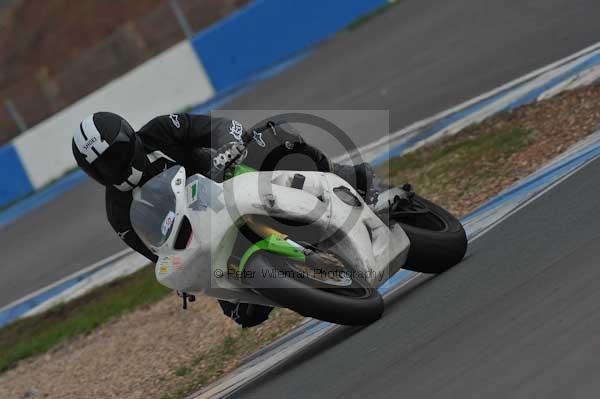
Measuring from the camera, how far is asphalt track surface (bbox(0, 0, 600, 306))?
36.3 ft

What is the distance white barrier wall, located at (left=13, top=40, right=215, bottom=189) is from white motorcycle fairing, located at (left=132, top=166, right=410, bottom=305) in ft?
37.0

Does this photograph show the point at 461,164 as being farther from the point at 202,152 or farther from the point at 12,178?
the point at 12,178

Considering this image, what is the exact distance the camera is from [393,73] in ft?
42.6

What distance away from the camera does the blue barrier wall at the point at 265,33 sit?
639 inches

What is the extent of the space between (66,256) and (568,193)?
7.85 metres

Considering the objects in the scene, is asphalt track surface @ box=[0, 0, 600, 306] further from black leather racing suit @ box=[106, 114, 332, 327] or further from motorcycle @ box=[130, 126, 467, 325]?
motorcycle @ box=[130, 126, 467, 325]

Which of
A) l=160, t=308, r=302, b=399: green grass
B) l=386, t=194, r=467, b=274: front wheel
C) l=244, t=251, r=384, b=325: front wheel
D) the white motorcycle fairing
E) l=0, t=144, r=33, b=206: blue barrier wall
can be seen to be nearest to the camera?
l=244, t=251, r=384, b=325: front wheel

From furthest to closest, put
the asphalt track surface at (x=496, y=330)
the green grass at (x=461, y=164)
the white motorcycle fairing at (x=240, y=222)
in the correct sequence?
1. the green grass at (x=461, y=164)
2. the white motorcycle fairing at (x=240, y=222)
3. the asphalt track surface at (x=496, y=330)

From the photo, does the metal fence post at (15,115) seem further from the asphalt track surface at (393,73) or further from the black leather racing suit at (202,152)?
the black leather racing suit at (202,152)

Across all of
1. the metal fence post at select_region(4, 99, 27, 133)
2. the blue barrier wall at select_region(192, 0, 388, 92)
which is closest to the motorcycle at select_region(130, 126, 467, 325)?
the blue barrier wall at select_region(192, 0, 388, 92)

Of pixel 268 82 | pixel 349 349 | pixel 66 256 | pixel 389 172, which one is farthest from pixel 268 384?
pixel 268 82

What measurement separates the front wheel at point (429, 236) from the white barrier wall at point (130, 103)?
10.8 meters

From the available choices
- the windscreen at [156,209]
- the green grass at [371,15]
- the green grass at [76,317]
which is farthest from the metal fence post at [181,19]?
the windscreen at [156,209]

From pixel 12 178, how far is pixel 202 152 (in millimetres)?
10971
